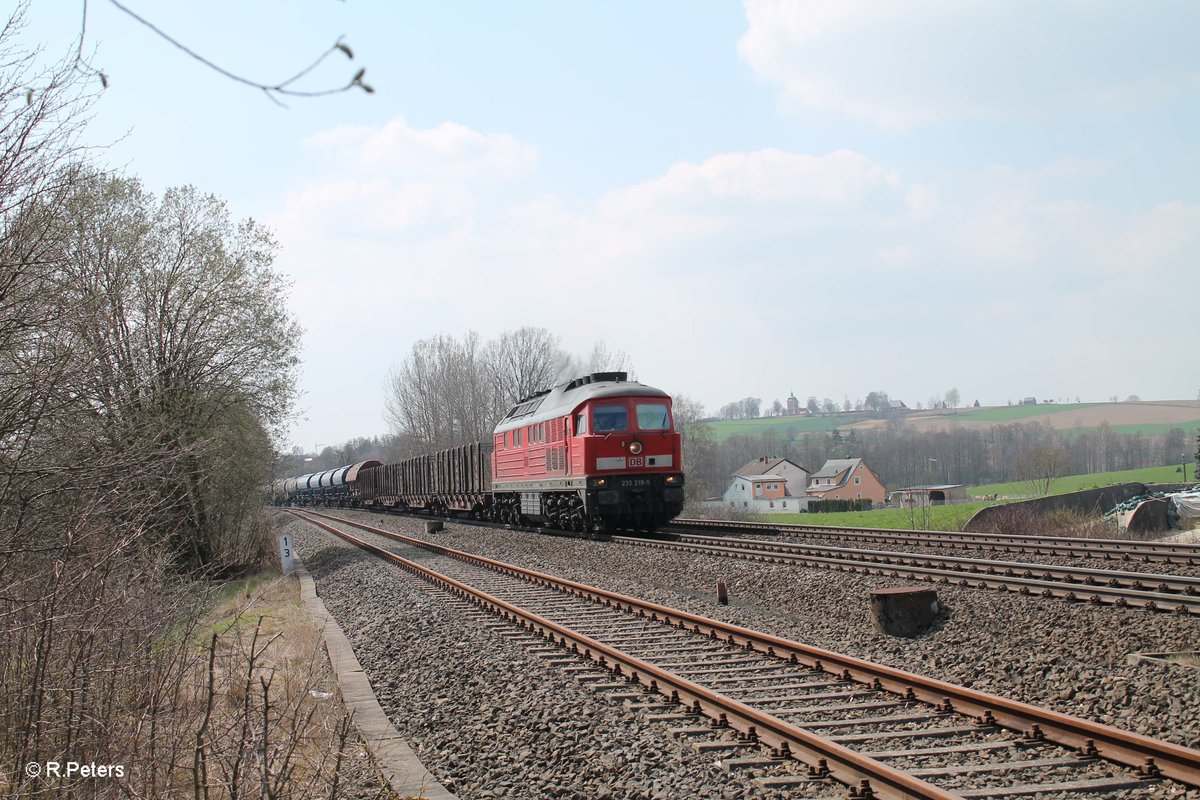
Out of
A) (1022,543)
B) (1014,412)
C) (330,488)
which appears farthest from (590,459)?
(1014,412)

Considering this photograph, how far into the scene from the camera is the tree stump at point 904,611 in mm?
9742

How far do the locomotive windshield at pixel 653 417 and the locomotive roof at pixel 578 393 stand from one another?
273 millimetres

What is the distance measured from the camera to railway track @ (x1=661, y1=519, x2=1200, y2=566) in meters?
13.3

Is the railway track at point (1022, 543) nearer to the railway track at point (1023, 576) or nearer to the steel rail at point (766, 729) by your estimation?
the railway track at point (1023, 576)

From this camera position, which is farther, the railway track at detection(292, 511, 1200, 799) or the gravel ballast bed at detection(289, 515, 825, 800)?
the gravel ballast bed at detection(289, 515, 825, 800)

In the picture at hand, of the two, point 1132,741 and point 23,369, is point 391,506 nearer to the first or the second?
point 23,369

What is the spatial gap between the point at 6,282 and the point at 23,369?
1.01m

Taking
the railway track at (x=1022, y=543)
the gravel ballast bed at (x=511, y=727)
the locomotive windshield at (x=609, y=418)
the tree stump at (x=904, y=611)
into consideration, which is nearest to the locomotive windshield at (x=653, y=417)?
the locomotive windshield at (x=609, y=418)

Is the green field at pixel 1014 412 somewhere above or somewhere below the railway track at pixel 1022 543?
above

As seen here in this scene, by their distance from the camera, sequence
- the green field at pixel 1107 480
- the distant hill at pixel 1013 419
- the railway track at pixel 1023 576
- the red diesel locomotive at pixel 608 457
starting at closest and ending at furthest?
the railway track at pixel 1023 576
the red diesel locomotive at pixel 608 457
the green field at pixel 1107 480
the distant hill at pixel 1013 419

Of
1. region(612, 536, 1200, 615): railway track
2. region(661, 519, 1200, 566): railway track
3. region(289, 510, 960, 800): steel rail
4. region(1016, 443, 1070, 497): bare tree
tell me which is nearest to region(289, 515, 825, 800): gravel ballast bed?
region(289, 510, 960, 800): steel rail

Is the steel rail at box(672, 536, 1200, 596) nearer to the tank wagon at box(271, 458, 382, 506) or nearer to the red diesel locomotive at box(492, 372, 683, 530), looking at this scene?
the red diesel locomotive at box(492, 372, 683, 530)

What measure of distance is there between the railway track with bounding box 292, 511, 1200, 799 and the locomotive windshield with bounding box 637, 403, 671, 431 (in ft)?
36.2
